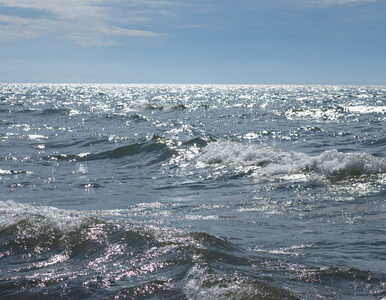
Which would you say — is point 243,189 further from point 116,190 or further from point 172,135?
point 172,135

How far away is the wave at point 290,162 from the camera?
13.2 metres

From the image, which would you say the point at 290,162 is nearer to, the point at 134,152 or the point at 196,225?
the point at 196,225

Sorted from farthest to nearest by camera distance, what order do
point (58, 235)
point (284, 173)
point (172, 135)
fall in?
1. point (172, 135)
2. point (284, 173)
3. point (58, 235)

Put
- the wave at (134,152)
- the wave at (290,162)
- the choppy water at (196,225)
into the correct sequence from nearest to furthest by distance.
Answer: the choppy water at (196,225) → the wave at (290,162) → the wave at (134,152)

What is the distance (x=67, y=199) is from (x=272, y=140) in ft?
51.5

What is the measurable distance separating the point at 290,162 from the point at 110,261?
10.0 metres

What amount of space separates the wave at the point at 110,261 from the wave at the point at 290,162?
Answer: 7457mm

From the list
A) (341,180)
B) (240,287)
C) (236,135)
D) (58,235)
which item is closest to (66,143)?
(236,135)

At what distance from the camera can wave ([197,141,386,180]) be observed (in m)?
13.2

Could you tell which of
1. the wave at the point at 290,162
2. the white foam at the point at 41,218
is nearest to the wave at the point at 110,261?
the white foam at the point at 41,218

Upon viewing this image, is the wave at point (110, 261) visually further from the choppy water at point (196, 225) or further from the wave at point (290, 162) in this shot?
the wave at point (290, 162)

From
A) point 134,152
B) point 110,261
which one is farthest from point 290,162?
point 110,261

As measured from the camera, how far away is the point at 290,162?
1511 centimetres

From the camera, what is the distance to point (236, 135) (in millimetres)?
28281
